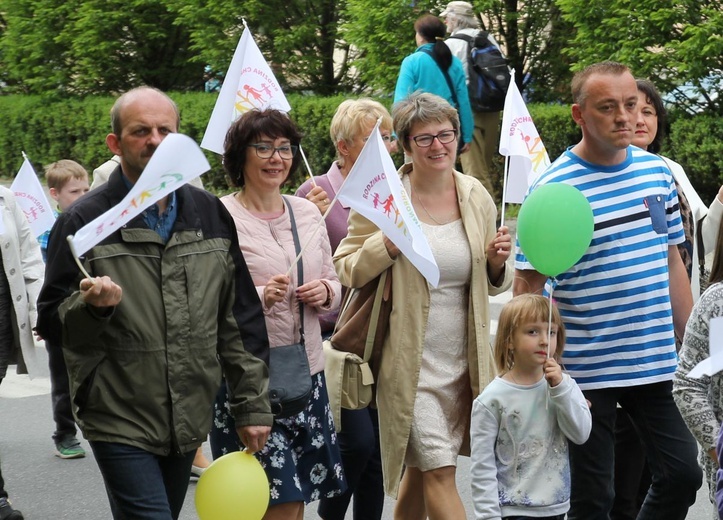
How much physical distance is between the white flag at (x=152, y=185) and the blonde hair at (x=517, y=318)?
137 centimetres

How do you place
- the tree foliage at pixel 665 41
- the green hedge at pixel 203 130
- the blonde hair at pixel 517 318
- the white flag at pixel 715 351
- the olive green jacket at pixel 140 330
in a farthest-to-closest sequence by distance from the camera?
1. the green hedge at pixel 203 130
2. the tree foliage at pixel 665 41
3. the blonde hair at pixel 517 318
4. the olive green jacket at pixel 140 330
5. the white flag at pixel 715 351

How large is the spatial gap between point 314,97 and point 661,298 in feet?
41.4

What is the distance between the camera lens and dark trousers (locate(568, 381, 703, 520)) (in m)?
4.88

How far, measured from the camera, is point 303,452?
5098 mm

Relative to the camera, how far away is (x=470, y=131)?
12453mm

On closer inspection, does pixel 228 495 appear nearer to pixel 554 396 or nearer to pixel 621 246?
pixel 554 396

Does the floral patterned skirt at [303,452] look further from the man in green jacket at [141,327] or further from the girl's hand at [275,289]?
the man in green jacket at [141,327]

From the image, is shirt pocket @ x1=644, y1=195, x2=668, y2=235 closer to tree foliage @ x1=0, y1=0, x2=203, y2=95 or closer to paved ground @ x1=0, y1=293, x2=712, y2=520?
paved ground @ x1=0, y1=293, x2=712, y2=520

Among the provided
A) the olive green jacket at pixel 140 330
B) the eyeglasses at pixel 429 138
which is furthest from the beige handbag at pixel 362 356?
the olive green jacket at pixel 140 330

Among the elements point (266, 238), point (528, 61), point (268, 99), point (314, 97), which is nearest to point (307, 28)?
point (314, 97)

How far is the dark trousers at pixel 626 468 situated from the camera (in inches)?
219

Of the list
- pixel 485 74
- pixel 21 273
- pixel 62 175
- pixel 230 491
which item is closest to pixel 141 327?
pixel 230 491

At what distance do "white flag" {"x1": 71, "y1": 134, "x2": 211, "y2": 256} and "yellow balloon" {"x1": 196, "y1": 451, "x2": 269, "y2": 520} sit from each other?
1090mm

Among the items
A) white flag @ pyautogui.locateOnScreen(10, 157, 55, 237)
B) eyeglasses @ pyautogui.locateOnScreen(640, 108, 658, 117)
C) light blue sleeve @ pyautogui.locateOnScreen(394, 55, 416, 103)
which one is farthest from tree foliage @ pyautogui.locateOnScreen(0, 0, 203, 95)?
eyeglasses @ pyautogui.locateOnScreen(640, 108, 658, 117)
